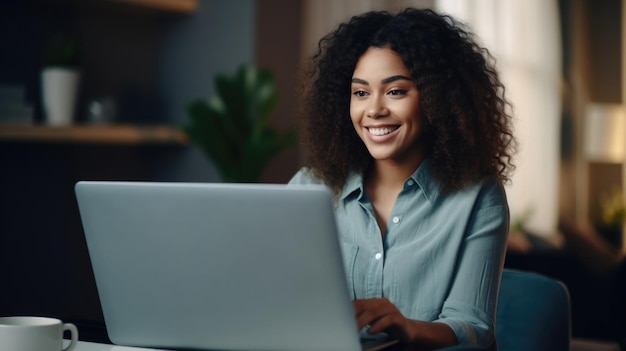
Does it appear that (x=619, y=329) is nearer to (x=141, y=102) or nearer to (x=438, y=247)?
(x=438, y=247)

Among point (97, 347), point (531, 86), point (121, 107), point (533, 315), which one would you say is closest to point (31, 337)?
point (97, 347)

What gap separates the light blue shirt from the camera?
1453 mm

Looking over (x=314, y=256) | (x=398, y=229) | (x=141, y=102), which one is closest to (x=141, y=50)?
(x=141, y=102)

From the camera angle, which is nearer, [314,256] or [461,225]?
[314,256]

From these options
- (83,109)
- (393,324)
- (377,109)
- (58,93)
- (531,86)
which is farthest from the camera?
(531,86)

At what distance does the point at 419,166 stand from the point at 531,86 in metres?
4.86

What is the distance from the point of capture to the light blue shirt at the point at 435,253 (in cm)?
145

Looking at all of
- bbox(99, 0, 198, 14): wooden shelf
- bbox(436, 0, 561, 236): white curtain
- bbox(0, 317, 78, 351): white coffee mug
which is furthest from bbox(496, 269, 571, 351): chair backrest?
bbox(436, 0, 561, 236): white curtain

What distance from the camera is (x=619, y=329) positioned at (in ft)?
10.2

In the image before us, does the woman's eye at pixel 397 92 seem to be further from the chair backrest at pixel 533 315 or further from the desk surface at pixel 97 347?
the desk surface at pixel 97 347

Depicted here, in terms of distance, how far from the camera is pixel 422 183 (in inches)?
62.9

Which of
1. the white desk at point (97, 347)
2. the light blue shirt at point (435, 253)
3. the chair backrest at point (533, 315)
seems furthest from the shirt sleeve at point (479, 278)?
the white desk at point (97, 347)

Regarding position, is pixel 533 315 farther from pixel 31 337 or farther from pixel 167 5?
pixel 167 5

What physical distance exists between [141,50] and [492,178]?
309 cm
